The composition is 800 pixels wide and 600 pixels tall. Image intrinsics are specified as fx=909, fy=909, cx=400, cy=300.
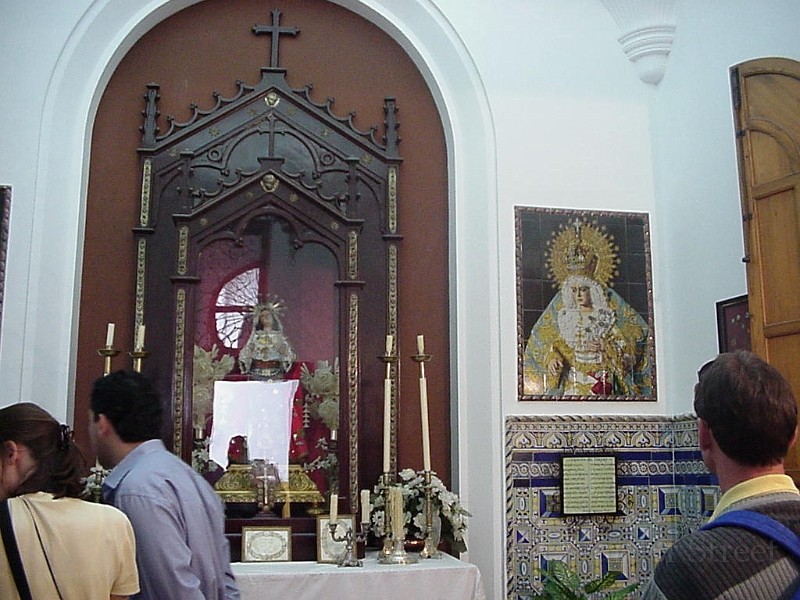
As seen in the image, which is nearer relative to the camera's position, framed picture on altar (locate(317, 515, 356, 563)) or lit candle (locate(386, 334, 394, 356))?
framed picture on altar (locate(317, 515, 356, 563))

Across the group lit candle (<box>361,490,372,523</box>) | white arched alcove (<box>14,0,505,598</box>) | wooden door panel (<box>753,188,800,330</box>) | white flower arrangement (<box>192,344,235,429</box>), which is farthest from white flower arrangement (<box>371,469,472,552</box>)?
wooden door panel (<box>753,188,800,330</box>)

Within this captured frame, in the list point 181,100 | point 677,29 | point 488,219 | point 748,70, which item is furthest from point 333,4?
point 748,70

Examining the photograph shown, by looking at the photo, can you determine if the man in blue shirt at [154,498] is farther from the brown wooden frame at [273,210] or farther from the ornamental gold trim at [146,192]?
the ornamental gold trim at [146,192]

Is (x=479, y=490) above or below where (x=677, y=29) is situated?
below

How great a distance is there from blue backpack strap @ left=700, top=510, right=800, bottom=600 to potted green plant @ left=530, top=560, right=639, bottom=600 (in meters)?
3.65

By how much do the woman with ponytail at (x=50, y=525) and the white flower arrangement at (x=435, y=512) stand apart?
115 inches

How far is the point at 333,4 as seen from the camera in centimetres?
634

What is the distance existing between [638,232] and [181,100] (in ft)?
10.3

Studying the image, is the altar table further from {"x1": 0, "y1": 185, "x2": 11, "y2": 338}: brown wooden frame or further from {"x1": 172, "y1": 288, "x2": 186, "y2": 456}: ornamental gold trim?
{"x1": 0, "y1": 185, "x2": 11, "y2": 338}: brown wooden frame

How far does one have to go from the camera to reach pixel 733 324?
5.21 metres

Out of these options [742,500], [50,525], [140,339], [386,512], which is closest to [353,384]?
[386,512]

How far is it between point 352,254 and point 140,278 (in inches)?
52.7

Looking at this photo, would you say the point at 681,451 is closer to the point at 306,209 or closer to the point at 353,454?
the point at 353,454

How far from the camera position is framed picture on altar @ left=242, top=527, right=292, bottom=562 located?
5.12m
